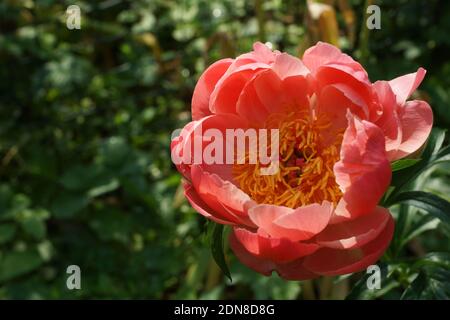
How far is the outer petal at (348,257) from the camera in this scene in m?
0.78

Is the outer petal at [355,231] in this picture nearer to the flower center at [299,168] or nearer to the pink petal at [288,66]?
the flower center at [299,168]

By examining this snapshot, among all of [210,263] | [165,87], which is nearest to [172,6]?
[165,87]

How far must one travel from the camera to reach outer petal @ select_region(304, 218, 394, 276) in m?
0.78

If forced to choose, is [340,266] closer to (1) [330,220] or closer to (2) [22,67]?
(1) [330,220]

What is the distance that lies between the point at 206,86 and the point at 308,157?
0.15 m

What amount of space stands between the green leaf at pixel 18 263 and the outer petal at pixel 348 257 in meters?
1.04

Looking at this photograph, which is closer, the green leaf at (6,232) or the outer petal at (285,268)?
the outer petal at (285,268)

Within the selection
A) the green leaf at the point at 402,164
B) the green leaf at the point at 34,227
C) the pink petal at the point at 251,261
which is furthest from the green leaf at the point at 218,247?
the green leaf at the point at 34,227

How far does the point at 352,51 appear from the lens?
174 cm

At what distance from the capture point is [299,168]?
0.85m
